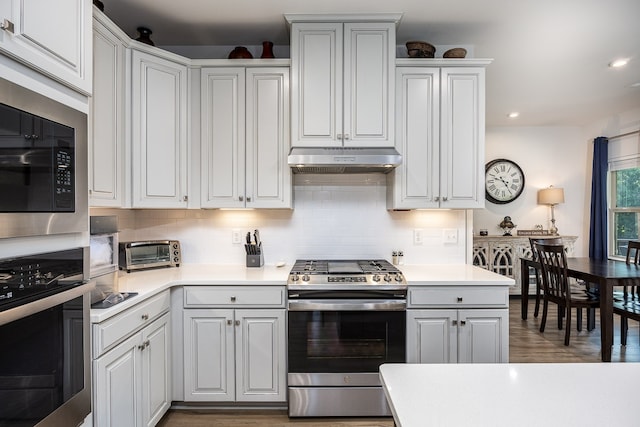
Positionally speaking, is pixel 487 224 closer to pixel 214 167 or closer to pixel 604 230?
pixel 604 230

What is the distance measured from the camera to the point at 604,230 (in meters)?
5.22

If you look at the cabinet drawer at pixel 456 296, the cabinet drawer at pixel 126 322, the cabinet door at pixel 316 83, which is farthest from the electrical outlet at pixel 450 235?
the cabinet drawer at pixel 126 322

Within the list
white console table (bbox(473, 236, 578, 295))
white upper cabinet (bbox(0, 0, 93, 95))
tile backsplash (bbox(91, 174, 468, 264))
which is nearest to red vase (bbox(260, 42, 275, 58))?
tile backsplash (bbox(91, 174, 468, 264))

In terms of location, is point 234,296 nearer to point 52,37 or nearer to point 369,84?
point 52,37

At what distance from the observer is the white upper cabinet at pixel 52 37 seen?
981 mm

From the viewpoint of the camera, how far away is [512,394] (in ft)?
2.86

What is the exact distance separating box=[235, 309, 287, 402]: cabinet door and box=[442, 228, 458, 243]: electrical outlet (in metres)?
1.51

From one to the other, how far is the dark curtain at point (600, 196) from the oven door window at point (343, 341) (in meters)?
4.78

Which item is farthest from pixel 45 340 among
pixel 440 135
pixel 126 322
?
pixel 440 135

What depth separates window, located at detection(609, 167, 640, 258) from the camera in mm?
5059

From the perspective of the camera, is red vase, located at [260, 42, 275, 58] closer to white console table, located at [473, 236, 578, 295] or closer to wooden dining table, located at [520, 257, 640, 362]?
wooden dining table, located at [520, 257, 640, 362]

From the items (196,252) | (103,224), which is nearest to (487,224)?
(196,252)

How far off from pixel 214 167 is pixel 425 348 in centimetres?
196

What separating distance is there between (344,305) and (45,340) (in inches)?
60.6
